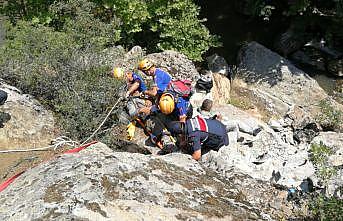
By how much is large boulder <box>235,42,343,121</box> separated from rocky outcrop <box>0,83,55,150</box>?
7423mm

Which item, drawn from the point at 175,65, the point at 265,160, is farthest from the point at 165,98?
the point at 175,65

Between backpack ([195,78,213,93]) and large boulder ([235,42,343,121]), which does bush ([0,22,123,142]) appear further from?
large boulder ([235,42,343,121])

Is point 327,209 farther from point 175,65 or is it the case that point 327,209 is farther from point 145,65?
point 175,65

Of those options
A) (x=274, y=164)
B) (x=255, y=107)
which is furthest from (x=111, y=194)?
(x=255, y=107)

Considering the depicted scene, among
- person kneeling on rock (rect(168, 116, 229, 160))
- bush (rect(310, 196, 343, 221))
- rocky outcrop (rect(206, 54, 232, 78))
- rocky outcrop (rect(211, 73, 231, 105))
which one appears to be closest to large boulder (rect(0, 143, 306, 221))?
bush (rect(310, 196, 343, 221))

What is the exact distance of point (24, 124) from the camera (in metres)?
9.52

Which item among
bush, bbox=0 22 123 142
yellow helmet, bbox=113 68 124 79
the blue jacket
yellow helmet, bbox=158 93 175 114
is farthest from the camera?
yellow helmet, bbox=113 68 124 79

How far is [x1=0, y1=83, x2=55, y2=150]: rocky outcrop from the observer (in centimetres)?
927

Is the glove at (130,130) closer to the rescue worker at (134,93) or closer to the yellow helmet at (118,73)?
the rescue worker at (134,93)

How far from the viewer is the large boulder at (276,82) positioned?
49.8 ft

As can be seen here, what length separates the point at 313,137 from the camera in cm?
1164

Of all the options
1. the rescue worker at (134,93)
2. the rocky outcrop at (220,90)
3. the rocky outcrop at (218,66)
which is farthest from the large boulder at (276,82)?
the rescue worker at (134,93)

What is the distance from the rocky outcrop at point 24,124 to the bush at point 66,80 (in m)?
0.32

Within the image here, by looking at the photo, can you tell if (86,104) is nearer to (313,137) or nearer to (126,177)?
(126,177)
